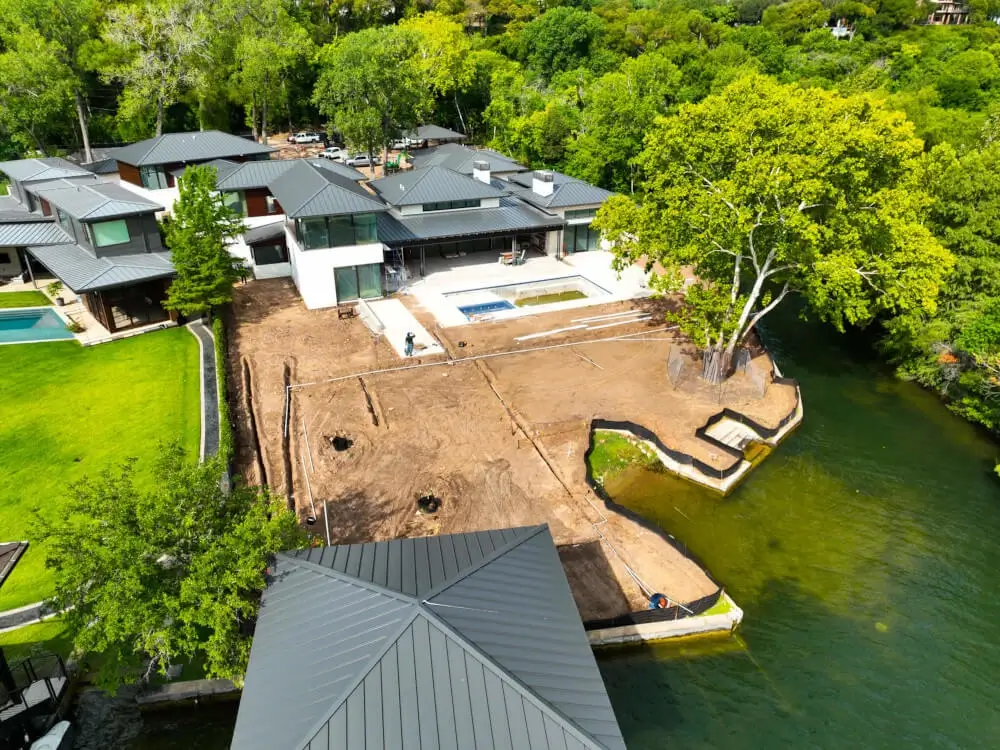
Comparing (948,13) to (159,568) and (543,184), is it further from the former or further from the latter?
(159,568)

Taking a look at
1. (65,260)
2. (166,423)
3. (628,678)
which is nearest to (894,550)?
(628,678)

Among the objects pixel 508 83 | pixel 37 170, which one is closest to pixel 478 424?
pixel 37 170

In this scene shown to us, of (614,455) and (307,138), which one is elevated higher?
(307,138)

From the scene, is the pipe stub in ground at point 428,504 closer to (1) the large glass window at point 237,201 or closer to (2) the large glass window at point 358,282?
(2) the large glass window at point 358,282

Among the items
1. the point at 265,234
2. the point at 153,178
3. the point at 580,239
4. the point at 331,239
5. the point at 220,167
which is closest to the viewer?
the point at 331,239

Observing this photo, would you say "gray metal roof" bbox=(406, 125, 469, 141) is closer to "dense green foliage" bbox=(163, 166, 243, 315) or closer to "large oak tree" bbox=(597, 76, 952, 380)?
"dense green foliage" bbox=(163, 166, 243, 315)

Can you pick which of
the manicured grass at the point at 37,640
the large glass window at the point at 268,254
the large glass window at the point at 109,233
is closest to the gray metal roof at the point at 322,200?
the large glass window at the point at 268,254

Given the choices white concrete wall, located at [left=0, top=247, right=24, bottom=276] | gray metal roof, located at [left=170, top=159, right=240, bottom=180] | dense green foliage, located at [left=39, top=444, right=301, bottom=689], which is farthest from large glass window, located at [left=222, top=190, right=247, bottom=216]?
dense green foliage, located at [left=39, top=444, right=301, bottom=689]
